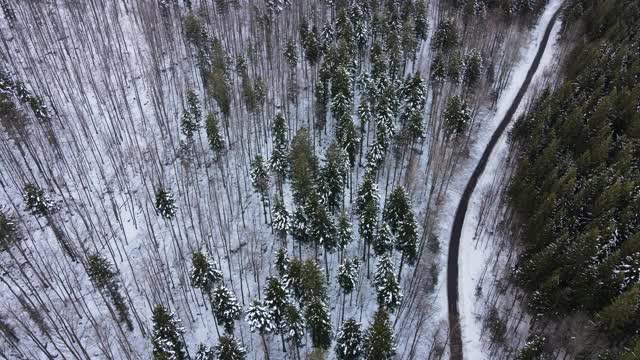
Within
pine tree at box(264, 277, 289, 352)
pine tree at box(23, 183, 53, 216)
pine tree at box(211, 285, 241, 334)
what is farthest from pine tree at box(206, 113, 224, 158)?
pine tree at box(264, 277, 289, 352)

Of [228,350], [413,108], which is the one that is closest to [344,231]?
[228,350]

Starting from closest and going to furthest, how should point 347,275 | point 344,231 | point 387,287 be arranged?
point 387,287 < point 347,275 < point 344,231

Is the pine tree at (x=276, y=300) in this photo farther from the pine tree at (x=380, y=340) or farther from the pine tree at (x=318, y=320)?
the pine tree at (x=380, y=340)

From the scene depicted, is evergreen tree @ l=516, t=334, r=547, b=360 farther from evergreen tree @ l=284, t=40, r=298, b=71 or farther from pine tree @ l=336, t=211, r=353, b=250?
evergreen tree @ l=284, t=40, r=298, b=71

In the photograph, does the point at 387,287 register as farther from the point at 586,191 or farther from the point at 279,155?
the point at 586,191

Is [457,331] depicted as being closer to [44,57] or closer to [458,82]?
[458,82]

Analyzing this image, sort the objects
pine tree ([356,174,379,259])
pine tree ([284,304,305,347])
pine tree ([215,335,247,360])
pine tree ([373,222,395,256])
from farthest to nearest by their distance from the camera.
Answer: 1. pine tree ([356,174,379,259])
2. pine tree ([373,222,395,256])
3. pine tree ([284,304,305,347])
4. pine tree ([215,335,247,360])
